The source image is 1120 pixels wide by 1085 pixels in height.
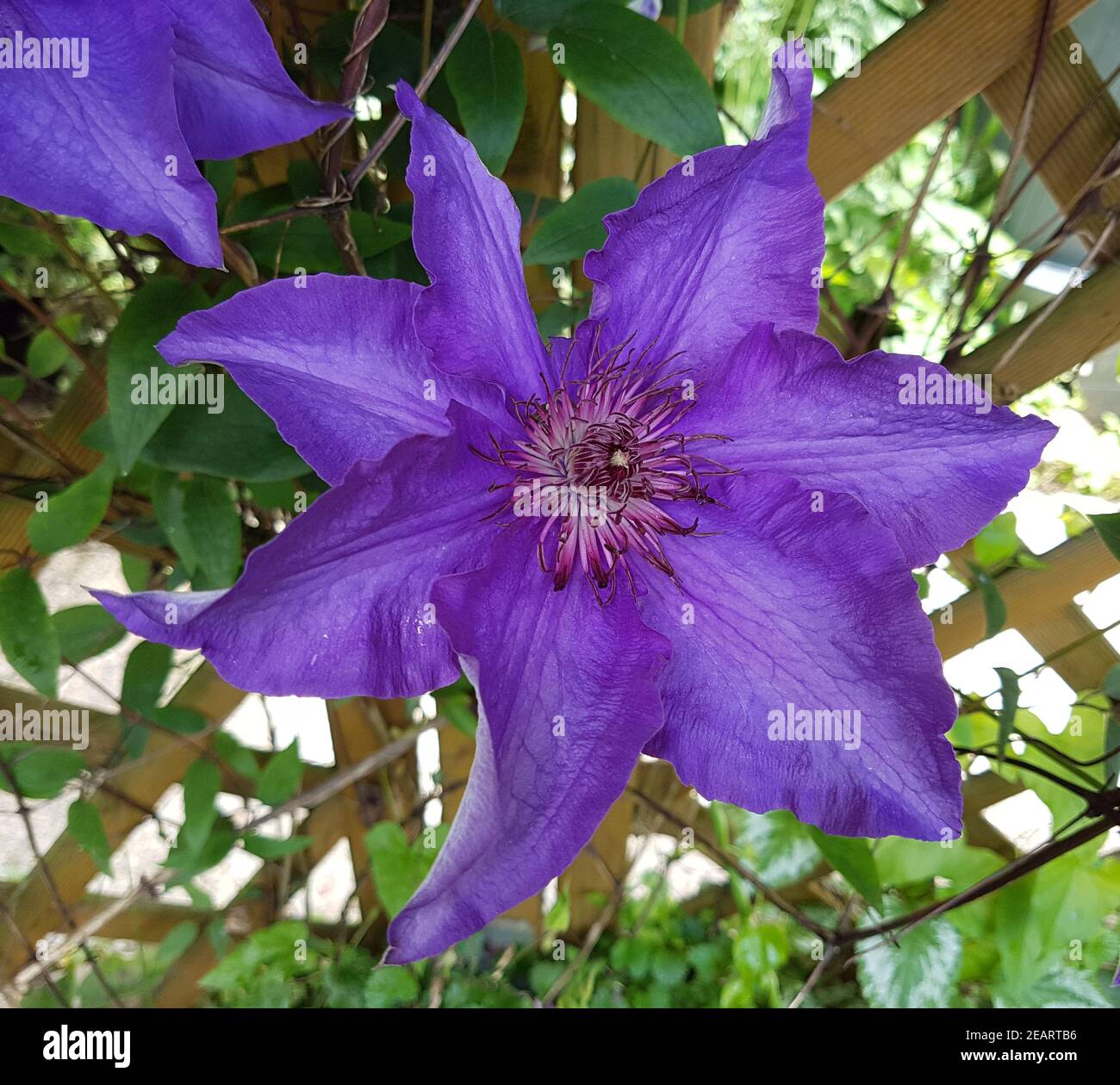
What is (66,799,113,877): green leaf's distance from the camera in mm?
906

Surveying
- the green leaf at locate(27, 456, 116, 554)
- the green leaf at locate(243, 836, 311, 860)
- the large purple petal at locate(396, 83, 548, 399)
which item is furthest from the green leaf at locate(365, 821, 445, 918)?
the large purple petal at locate(396, 83, 548, 399)

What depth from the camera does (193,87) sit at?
43 cm

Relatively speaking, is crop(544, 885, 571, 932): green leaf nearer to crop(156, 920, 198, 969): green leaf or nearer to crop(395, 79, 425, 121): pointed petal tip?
crop(156, 920, 198, 969): green leaf

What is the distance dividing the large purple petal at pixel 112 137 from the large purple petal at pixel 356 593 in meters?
0.13

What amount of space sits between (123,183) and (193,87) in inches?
2.8

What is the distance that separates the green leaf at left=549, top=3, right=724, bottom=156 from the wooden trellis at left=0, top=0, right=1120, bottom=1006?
167mm

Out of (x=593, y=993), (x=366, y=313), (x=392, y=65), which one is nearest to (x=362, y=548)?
(x=366, y=313)

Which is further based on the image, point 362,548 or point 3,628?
point 3,628

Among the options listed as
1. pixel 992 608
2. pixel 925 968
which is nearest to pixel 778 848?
pixel 925 968

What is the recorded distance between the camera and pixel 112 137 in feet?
1.32

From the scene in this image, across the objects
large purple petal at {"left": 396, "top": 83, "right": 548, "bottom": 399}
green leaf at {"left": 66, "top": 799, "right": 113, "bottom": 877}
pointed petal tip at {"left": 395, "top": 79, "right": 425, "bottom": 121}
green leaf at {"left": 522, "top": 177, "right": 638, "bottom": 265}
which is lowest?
green leaf at {"left": 66, "top": 799, "right": 113, "bottom": 877}

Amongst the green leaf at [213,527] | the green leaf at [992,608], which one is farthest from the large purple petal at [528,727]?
the green leaf at [992,608]

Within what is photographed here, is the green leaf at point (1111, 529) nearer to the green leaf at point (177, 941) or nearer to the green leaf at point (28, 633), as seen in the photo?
the green leaf at point (28, 633)
